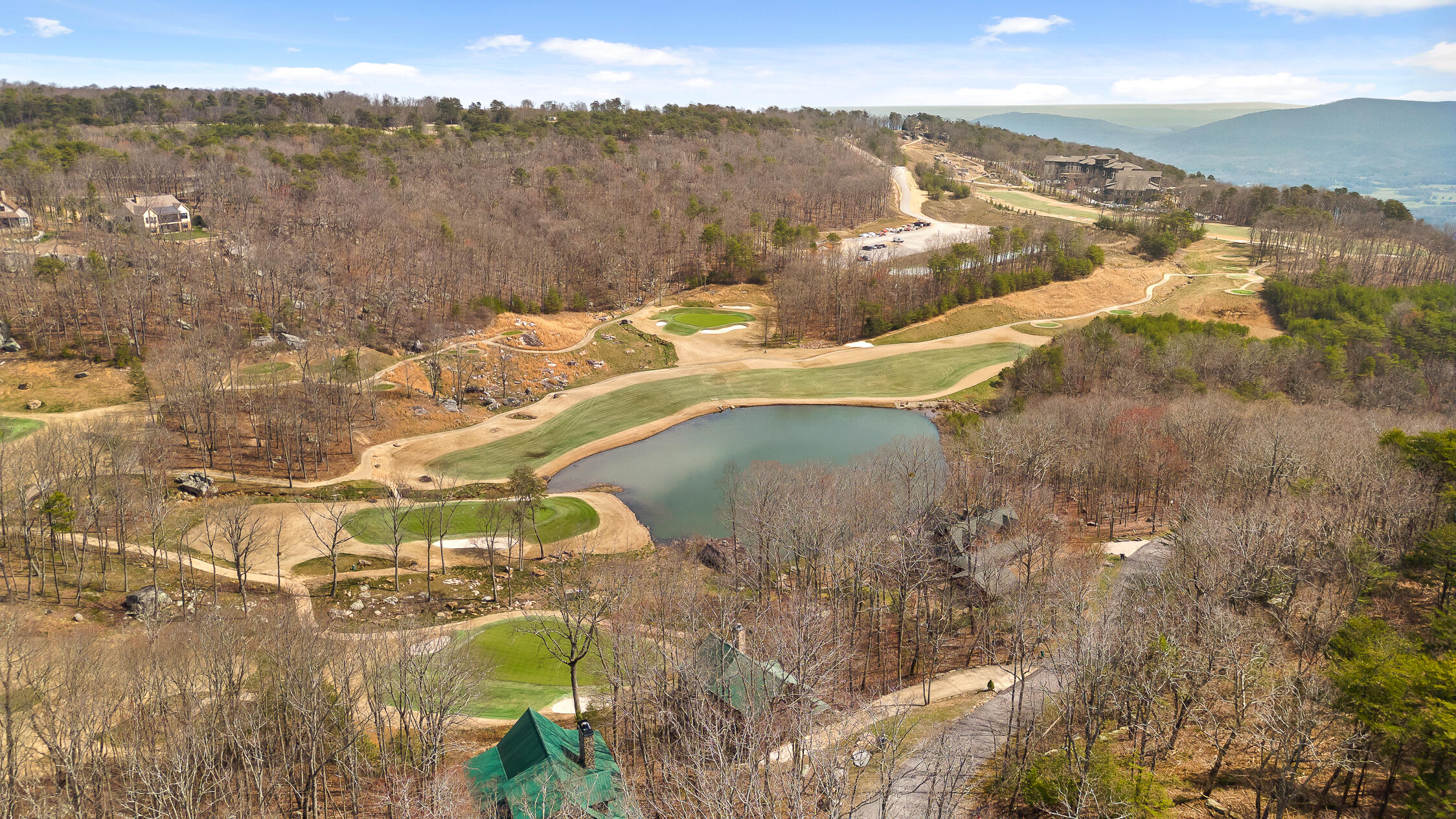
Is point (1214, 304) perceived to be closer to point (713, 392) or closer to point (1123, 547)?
point (713, 392)

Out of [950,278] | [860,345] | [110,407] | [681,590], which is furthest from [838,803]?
[950,278]

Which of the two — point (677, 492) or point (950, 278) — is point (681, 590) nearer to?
point (677, 492)

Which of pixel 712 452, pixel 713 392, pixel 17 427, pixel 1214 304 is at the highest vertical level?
pixel 1214 304

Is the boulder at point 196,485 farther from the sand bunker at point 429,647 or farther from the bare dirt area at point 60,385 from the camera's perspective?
the sand bunker at point 429,647

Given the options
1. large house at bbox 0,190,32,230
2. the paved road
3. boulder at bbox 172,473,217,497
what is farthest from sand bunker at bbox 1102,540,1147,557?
large house at bbox 0,190,32,230

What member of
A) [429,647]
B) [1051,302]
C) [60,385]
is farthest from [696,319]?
[429,647]

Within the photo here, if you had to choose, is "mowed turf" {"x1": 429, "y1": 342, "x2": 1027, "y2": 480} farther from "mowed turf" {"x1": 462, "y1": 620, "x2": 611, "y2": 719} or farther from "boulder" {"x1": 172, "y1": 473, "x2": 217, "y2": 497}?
"mowed turf" {"x1": 462, "y1": 620, "x2": 611, "y2": 719}
